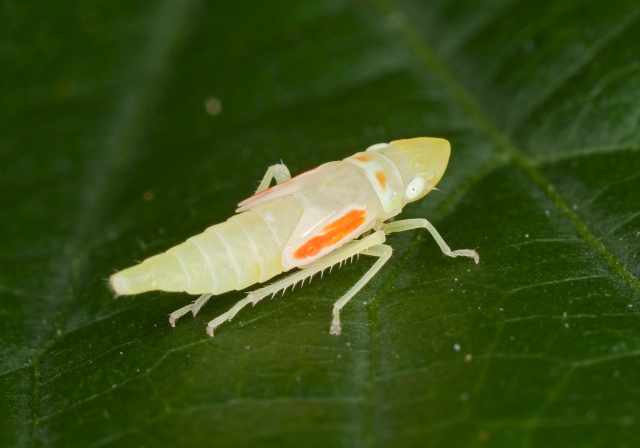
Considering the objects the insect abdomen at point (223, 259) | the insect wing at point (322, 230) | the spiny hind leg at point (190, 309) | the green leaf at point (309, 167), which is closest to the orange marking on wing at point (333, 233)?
the insect wing at point (322, 230)

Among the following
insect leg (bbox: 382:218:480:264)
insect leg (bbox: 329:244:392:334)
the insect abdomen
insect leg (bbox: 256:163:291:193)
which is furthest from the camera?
insect leg (bbox: 256:163:291:193)

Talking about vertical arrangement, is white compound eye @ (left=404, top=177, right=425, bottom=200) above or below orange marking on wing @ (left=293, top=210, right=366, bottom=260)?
above

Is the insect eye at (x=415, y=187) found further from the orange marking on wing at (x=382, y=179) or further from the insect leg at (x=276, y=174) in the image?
the insect leg at (x=276, y=174)

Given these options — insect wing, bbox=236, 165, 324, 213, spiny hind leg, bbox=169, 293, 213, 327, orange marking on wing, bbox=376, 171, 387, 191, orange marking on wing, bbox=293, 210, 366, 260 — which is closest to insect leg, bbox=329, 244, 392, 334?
orange marking on wing, bbox=293, 210, 366, 260

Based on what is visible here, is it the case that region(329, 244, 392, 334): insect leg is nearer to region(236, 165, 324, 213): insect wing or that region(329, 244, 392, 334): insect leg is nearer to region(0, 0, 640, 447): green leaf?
region(0, 0, 640, 447): green leaf

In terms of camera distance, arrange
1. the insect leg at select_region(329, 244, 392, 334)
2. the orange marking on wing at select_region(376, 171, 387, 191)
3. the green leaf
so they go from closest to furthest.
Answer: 1. the green leaf
2. the insect leg at select_region(329, 244, 392, 334)
3. the orange marking on wing at select_region(376, 171, 387, 191)

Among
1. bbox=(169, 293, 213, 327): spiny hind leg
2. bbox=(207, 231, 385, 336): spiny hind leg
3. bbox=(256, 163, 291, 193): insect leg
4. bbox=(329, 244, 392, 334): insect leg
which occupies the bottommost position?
bbox=(329, 244, 392, 334): insect leg

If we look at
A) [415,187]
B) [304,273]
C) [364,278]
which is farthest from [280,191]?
[415,187]
